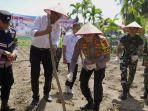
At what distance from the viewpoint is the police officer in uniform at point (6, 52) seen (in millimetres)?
7059

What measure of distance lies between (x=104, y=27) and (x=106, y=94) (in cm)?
1604

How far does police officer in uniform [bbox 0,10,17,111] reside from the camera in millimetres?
7059

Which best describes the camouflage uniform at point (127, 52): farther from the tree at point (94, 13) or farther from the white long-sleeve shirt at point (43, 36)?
the tree at point (94, 13)

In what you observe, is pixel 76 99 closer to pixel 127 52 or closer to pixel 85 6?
pixel 127 52

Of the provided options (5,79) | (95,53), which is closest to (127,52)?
(95,53)

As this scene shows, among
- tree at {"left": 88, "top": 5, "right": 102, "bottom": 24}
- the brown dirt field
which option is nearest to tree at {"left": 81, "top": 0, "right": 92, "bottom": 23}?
tree at {"left": 88, "top": 5, "right": 102, "bottom": 24}

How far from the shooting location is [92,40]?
7695 mm

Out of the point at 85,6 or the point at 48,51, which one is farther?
the point at 85,6

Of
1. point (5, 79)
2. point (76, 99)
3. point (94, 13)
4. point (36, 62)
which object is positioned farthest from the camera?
point (94, 13)

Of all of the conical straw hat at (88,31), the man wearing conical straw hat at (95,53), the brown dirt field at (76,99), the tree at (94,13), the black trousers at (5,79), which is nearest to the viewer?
the black trousers at (5,79)

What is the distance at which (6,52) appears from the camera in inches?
278

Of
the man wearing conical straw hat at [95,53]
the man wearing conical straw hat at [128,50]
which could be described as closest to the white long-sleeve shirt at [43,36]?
the man wearing conical straw hat at [95,53]

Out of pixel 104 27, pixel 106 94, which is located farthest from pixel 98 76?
pixel 104 27

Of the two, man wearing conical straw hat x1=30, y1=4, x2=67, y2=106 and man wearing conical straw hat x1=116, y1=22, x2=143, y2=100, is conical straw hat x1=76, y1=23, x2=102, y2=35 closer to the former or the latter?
man wearing conical straw hat x1=30, y1=4, x2=67, y2=106
